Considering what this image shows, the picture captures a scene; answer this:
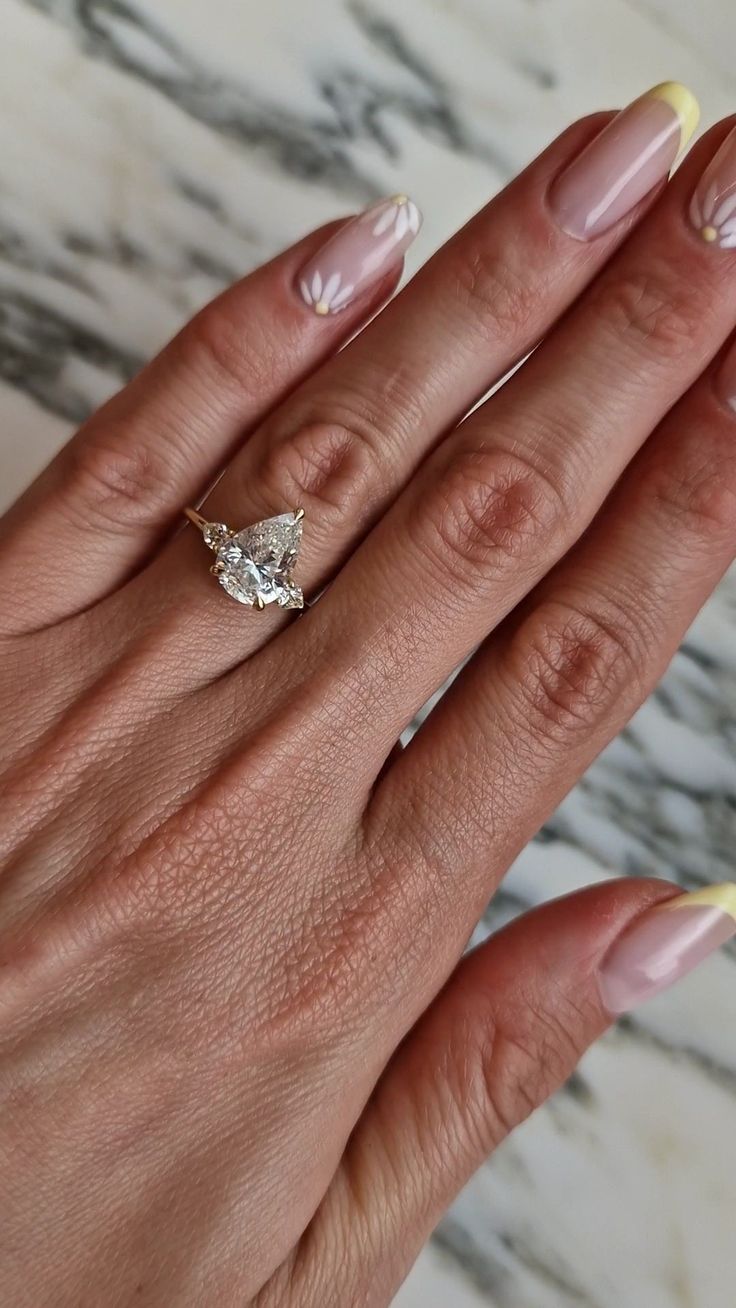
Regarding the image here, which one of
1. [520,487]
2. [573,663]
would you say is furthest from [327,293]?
[573,663]

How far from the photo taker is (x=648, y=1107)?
0.98m

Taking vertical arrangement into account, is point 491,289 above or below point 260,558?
above

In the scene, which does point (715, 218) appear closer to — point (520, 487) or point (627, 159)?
point (627, 159)

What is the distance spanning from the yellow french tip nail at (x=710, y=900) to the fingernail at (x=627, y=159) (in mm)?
431

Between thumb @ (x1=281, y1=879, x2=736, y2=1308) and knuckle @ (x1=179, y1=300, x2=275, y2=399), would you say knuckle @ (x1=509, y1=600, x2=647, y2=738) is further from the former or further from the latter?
knuckle @ (x1=179, y1=300, x2=275, y2=399)

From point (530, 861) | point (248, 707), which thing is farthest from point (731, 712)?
point (248, 707)

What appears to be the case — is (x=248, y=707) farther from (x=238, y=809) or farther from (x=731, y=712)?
(x=731, y=712)

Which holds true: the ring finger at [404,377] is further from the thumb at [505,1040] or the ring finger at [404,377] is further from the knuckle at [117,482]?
the thumb at [505,1040]

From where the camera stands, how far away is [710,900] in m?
0.79

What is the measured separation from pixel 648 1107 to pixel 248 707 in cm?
47

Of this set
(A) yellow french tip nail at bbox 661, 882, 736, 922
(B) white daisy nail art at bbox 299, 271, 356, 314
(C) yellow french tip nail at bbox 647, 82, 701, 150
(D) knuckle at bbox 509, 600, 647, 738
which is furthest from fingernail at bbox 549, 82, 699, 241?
(A) yellow french tip nail at bbox 661, 882, 736, 922

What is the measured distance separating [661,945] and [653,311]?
1.32 ft

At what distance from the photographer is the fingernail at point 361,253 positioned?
79 centimetres

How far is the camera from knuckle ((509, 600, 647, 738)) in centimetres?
80
